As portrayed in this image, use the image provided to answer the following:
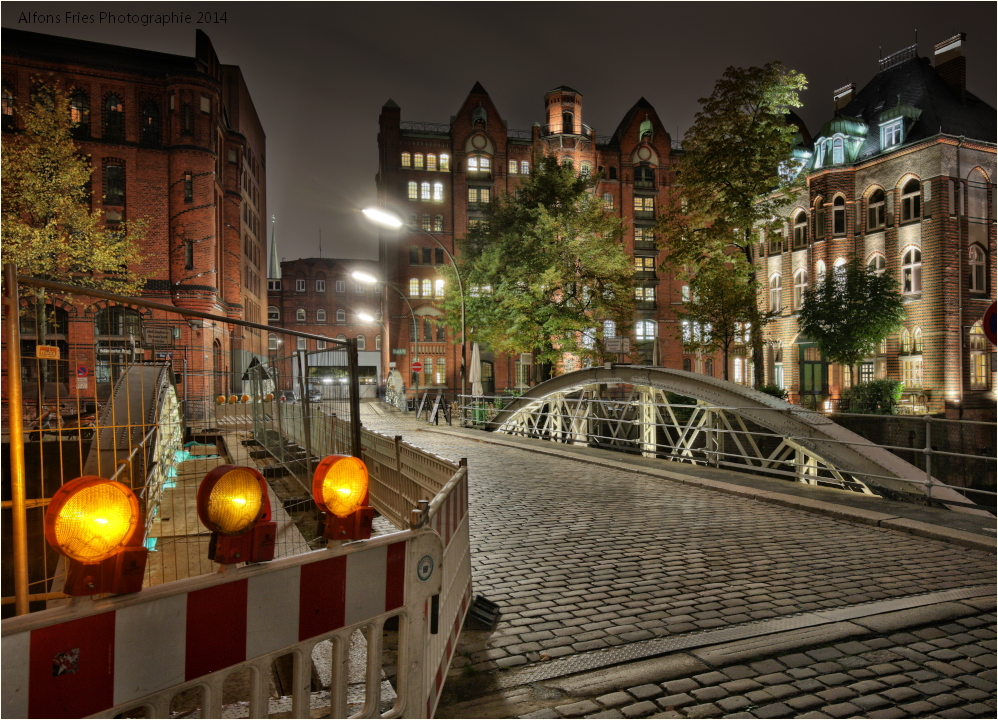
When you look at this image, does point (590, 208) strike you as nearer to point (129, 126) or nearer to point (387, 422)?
point (387, 422)

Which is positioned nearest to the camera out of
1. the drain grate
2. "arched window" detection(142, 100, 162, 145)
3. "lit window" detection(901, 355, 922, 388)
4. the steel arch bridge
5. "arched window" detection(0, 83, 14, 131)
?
the drain grate

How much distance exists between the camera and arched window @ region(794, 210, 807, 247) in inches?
1500

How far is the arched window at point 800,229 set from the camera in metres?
38.1

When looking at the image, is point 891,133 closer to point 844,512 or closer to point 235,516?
point 844,512

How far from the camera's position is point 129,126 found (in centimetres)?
3356

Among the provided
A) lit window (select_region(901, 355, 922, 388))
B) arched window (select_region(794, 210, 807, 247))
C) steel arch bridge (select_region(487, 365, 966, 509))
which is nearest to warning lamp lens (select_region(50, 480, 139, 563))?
steel arch bridge (select_region(487, 365, 966, 509))

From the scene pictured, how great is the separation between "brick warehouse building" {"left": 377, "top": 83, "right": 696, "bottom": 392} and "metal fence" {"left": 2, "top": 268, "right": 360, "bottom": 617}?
40403mm

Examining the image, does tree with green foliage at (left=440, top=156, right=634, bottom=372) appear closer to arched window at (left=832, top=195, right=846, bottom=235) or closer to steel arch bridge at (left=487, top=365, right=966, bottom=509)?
steel arch bridge at (left=487, top=365, right=966, bottom=509)

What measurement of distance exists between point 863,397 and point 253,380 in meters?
26.6

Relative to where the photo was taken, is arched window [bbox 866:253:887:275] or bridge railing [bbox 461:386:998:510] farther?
arched window [bbox 866:253:887:275]

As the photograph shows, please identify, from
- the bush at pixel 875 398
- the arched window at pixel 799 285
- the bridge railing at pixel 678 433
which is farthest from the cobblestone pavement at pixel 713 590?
the arched window at pixel 799 285

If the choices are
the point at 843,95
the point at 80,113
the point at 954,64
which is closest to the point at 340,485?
the point at 80,113

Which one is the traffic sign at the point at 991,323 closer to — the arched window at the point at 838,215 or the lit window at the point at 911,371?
the lit window at the point at 911,371

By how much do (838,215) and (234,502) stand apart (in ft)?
131
